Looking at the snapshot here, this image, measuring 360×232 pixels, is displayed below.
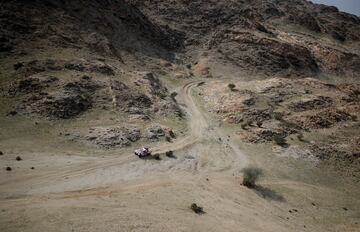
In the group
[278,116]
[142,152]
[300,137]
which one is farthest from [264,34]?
[142,152]

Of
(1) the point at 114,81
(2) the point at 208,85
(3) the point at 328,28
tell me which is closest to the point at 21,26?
(1) the point at 114,81

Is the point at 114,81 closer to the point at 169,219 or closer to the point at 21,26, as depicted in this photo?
the point at 21,26

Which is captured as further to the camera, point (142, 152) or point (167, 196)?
point (142, 152)

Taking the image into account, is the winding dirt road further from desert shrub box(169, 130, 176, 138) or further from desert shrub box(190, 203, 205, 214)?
desert shrub box(190, 203, 205, 214)

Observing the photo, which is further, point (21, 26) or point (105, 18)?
point (105, 18)

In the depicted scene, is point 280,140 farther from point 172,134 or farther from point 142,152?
point 142,152
